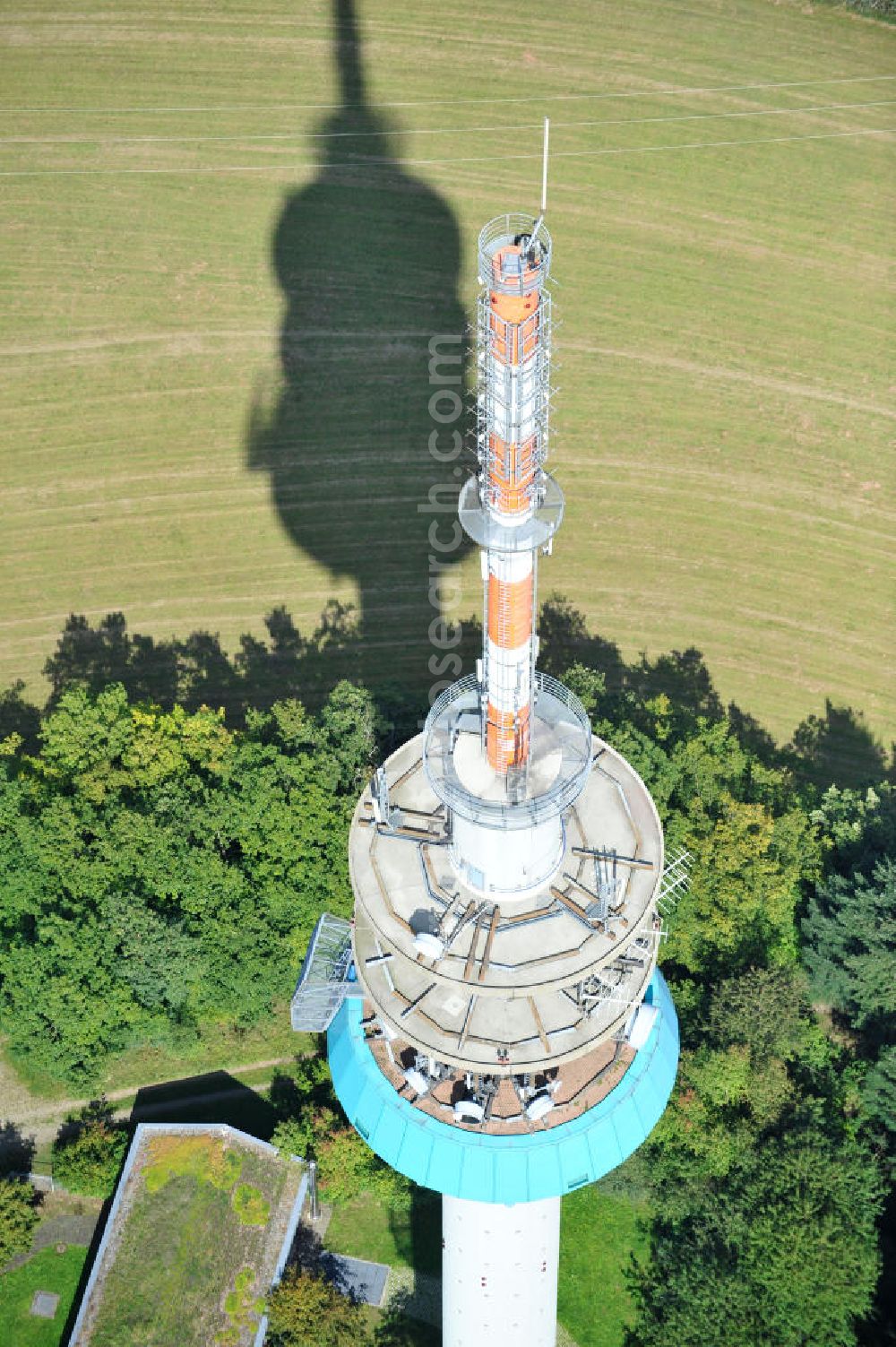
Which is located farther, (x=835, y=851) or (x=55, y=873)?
(x=835, y=851)

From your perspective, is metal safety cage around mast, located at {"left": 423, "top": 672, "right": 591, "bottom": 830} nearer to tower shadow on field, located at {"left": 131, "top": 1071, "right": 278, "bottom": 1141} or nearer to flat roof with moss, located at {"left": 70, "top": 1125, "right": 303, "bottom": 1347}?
flat roof with moss, located at {"left": 70, "top": 1125, "right": 303, "bottom": 1347}

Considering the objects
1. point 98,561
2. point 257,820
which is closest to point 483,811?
point 257,820

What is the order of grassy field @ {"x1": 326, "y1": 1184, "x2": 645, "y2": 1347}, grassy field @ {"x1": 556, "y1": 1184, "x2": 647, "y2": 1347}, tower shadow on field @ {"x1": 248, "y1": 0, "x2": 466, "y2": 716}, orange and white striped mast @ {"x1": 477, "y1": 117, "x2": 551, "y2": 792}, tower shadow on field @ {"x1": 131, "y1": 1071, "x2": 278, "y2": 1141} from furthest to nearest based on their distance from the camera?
1. tower shadow on field @ {"x1": 248, "y1": 0, "x2": 466, "y2": 716}
2. tower shadow on field @ {"x1": 131, "y1": 1071, "x2": 278, "y2": 1141}
3. grassy field @ {"x1": 326, "y1": 1184, "x2": 645, "y2": 1347}
4. grassy field @ {"x1": 556, "y1": 1184, "x2": 647, "y2": 1347}
5. orange and white striped mast @ {"x1": 477, "y1": 117, "x2": 551, "y2": 792}

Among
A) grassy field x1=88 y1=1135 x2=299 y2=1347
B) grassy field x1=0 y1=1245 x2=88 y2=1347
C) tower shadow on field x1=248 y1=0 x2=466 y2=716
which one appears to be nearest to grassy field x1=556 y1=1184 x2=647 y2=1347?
grassy field x1=88 y1=1135 x2=299 y2=1347

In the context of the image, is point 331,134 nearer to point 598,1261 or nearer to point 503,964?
point 503,964

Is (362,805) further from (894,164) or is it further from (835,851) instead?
(894,164)

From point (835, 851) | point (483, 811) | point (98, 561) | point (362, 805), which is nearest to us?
point (483, 811)
